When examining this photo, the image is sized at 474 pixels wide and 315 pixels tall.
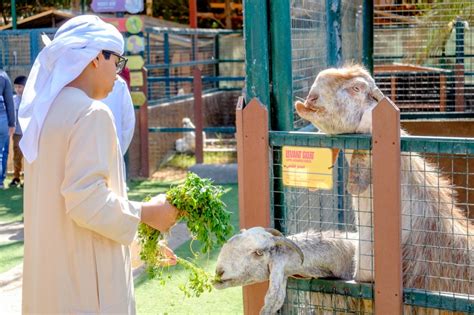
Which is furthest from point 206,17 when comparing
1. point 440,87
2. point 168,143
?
point 440,87

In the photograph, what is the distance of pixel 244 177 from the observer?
409 cm

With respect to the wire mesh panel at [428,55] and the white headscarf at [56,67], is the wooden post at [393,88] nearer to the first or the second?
the wire mesh panel at [428,55]

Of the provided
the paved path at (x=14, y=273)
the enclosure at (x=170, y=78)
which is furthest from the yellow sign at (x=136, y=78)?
the paved path at (x=14, y=273)

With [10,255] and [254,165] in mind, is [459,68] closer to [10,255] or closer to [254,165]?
[10,255]

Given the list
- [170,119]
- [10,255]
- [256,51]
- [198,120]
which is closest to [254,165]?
[256,51]

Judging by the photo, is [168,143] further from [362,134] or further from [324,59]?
[362,134]

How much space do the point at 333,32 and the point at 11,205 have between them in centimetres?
612

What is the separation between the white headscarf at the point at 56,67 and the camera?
341 centimetres

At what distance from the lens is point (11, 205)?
35.3 feet

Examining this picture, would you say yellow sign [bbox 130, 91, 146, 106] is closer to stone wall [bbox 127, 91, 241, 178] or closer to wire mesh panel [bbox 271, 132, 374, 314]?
stone wall [bbox 127, 91, 241, 178]

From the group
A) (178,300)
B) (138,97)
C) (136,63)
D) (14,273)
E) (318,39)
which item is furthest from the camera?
(138,97)

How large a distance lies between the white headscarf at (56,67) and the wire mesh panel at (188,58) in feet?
34.5

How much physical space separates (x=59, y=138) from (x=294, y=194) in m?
1.44

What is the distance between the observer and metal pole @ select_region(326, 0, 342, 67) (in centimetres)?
582
